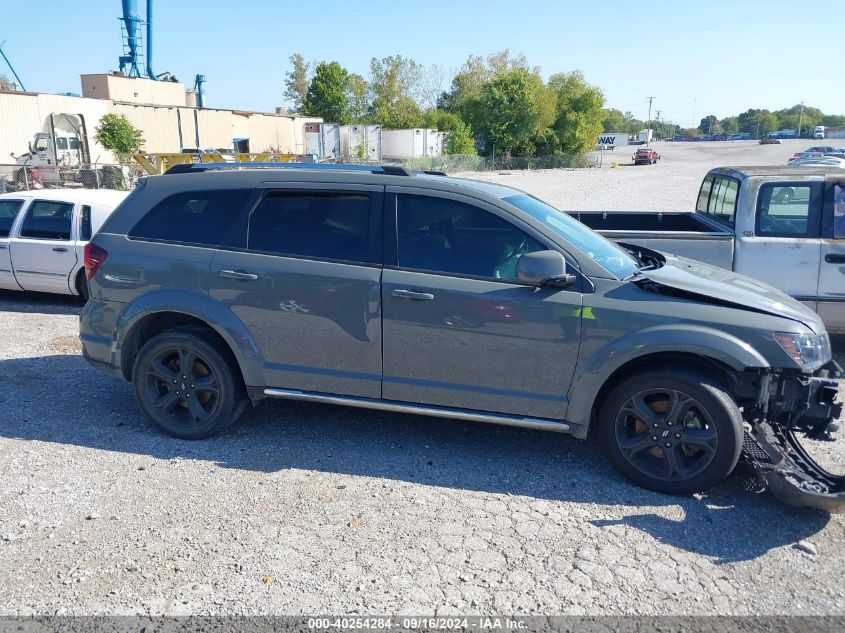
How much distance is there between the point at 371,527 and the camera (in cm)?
384

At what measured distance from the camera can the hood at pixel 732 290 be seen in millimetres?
4121

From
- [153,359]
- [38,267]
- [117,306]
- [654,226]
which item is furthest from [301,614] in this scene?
[38,267]

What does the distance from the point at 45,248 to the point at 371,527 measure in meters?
7.10

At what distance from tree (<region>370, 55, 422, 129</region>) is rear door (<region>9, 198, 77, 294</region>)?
68455 millimetres

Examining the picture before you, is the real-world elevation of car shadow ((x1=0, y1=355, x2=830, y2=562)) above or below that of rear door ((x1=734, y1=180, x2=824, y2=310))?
below

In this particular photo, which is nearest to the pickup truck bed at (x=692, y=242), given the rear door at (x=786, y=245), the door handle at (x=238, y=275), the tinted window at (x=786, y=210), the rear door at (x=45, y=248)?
the rear door at (x=786, y=245)

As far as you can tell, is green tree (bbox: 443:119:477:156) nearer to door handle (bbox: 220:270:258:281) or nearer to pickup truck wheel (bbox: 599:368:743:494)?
door handle (bbox: 220:270:258:281)

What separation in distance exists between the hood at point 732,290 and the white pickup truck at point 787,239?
5.80ft

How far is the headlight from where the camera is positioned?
3.97 meters

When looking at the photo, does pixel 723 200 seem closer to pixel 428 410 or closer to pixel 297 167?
pixel 428 410

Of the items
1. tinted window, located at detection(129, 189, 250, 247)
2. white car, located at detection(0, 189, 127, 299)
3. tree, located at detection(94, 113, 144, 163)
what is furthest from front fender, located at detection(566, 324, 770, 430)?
tree, located at detection(94, 113, 144, 163)

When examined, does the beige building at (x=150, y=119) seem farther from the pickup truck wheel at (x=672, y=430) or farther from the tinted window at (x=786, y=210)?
the pickup truck wheel at (x=672, y=430)

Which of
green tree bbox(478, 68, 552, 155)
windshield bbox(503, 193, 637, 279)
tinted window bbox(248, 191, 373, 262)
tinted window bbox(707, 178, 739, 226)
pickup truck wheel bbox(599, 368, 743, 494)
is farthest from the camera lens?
green tree bbox(478, 68, 552, 155)

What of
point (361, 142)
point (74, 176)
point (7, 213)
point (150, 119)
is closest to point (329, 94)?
point (361, 142)
